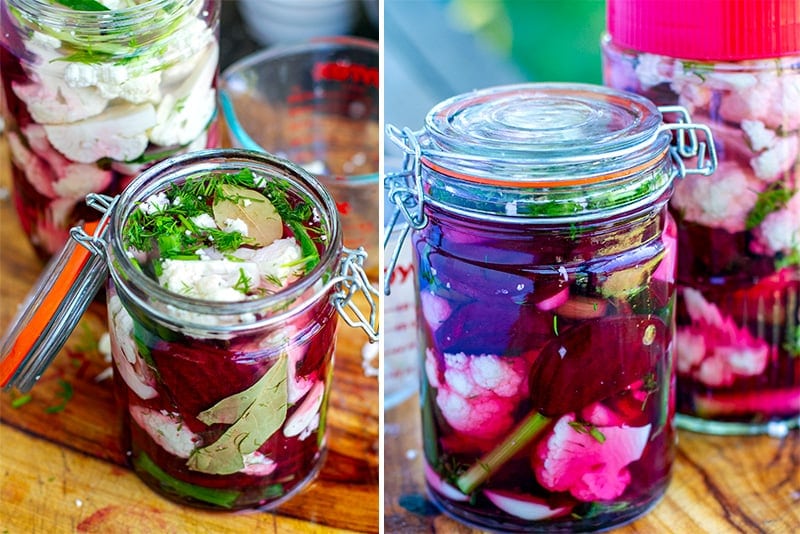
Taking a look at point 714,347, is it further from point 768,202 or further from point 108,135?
point 108,135

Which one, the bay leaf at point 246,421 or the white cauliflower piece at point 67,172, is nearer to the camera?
the bay leaf at point 246,421

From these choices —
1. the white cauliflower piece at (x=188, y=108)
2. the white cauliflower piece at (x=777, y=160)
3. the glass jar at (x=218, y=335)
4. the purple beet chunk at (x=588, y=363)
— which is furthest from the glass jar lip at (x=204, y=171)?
the white cauliflower piece at (x=777, y=160)

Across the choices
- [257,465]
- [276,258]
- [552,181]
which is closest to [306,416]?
[257,465]

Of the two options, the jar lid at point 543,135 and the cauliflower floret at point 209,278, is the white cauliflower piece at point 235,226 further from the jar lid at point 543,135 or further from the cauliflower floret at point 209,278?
the jar lid at point 543,135

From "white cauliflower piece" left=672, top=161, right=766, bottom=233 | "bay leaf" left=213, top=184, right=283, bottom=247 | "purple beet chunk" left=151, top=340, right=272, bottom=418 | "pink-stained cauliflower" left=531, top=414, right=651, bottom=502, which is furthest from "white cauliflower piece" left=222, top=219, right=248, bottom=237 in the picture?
"white cauliflower piece" left=672, top=161, right=766, bottom=233

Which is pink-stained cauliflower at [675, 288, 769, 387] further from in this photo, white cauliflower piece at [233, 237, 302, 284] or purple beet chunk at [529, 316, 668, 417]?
white cauliflower piece at [233, 237, 302, 284]

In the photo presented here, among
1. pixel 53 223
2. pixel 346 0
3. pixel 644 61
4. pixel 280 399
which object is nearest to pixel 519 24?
pixel 346 0
